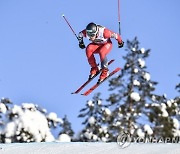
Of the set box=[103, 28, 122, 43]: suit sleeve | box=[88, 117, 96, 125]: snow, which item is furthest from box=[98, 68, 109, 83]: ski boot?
box=[88, 117, 96, 125]: snow

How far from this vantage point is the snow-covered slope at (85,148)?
20.6ft

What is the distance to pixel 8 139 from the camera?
Answer: 79.2 feet

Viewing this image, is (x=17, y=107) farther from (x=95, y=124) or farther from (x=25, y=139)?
(x=95, y=124)

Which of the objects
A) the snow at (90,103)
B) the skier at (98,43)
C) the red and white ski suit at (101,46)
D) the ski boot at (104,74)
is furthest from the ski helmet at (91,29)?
the snow at (90,103)

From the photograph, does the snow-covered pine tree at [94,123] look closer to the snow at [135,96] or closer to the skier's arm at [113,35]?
the snow at [135,96]

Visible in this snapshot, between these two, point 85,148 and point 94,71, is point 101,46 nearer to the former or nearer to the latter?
point 94,71

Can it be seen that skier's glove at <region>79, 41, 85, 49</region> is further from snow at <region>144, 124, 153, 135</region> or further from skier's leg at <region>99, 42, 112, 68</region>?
snow at <region>144, 124, 153, 135</region>

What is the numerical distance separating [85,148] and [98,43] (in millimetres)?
2976

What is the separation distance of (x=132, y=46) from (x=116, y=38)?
64.6 ft

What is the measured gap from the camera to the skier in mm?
8312

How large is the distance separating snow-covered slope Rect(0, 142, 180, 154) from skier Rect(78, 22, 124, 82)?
2404 millimetres

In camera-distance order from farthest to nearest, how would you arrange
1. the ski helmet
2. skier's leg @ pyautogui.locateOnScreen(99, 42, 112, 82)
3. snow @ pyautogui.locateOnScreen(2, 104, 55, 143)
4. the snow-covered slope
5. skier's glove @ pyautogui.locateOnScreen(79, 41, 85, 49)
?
snow @ pyautogui.locateOnScreen(2, 104, 55, 143) → skier's leg @ pyautogui.locateOnScreen(99, 42, 112, 82) → skier's glove @ pyautogui.locateOnScreen(79, 41, 85, 49) → the ski helmet → the snow-covered slope

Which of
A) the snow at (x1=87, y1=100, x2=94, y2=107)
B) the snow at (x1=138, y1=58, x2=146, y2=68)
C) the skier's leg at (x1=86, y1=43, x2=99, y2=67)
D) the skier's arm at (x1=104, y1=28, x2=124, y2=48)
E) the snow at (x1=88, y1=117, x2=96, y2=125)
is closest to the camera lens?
the skier's arm at (x1=104, y1=28, x2=124, y2=48)

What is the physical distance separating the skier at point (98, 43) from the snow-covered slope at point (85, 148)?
94.6 inches
